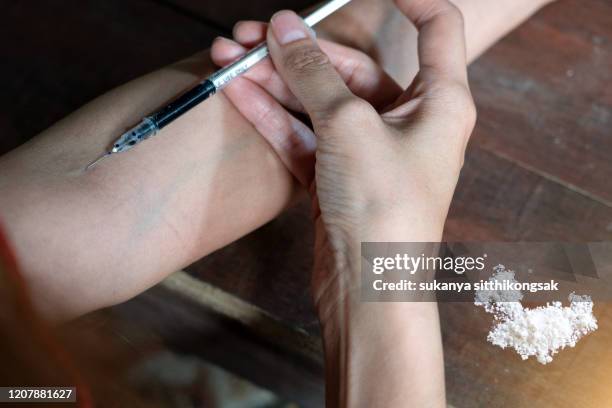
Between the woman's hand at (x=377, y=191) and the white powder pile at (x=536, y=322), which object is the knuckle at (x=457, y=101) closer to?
the woman's hand at (x=377, y=191)

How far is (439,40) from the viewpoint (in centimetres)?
67

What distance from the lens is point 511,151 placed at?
0.85 m

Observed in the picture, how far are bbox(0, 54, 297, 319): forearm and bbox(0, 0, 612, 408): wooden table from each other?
9 centimetres

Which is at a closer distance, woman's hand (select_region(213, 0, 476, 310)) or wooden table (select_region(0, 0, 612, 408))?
woman's hand (select_region(213, 0, 476, 310))

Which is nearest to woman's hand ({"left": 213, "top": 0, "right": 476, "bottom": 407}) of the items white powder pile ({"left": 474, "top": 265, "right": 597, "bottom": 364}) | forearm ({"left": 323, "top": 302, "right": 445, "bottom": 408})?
forearm ({"left": 323, "top": 302, "right": 445, "bottom": 408})

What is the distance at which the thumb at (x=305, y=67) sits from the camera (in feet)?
1.96

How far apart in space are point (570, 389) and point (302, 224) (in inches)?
13.6

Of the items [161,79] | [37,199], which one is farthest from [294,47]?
[37,199]

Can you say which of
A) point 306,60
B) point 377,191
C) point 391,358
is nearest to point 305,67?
point 306,60

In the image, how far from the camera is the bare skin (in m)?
0.61

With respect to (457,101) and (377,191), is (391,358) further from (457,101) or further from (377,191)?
(457,101)

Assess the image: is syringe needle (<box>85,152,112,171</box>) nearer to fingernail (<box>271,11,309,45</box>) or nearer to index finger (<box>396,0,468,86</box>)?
fingernail (<box>271,11,309,45</box>)

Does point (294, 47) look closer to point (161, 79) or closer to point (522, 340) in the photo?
point (161, 79)

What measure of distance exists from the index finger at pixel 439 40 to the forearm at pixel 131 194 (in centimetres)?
19
